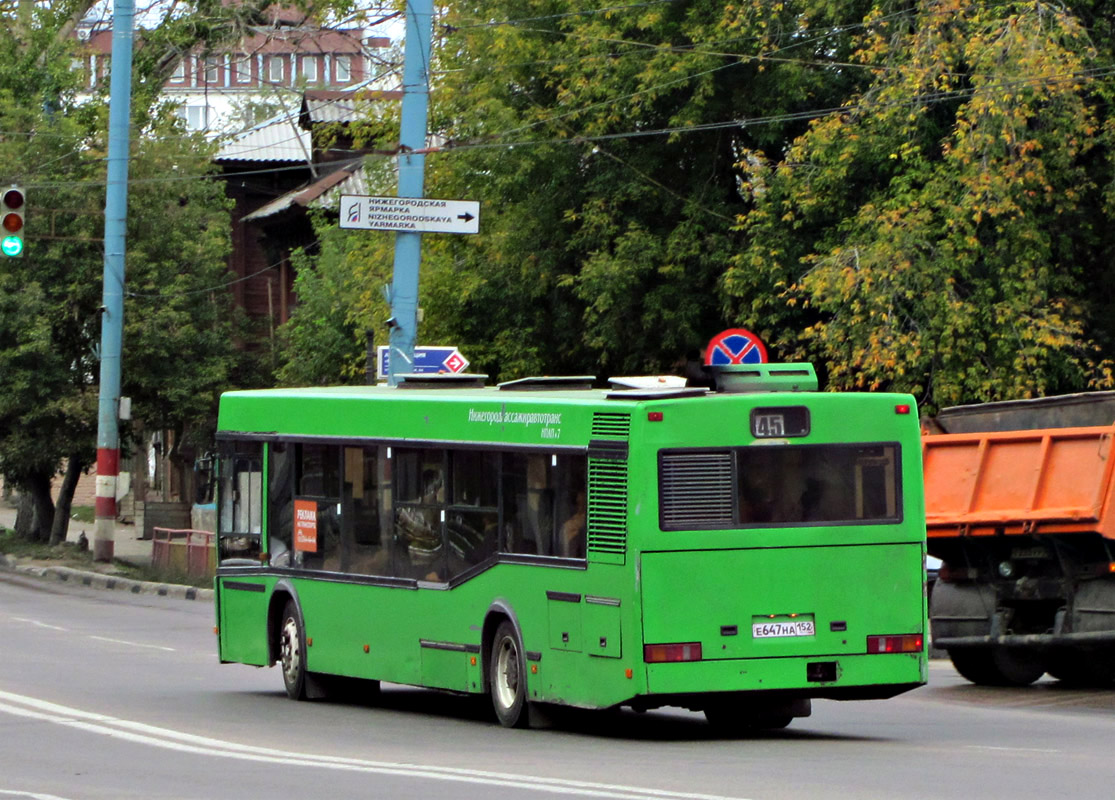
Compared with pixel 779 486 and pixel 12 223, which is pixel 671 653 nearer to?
pixel 779 486

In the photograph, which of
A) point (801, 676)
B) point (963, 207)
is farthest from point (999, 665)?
point (963, 207)

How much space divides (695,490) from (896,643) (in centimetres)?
173

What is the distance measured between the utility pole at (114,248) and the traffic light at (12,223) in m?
10.2

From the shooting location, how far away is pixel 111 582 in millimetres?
33969

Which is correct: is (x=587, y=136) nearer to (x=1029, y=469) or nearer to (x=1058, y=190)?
(x=1058, y=190)

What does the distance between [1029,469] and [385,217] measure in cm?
683

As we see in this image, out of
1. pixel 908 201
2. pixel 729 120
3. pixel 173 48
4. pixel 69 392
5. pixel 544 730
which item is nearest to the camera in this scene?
pixel 544 730

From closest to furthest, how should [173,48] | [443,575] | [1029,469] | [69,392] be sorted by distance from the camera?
[443,575]
[1029,469]
[69,392]
[173,48]

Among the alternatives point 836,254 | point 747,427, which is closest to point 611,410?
point 747,427

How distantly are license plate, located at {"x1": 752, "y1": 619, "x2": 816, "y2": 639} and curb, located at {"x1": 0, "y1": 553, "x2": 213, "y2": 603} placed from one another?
64.8 ft

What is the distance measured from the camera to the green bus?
40.7 ft

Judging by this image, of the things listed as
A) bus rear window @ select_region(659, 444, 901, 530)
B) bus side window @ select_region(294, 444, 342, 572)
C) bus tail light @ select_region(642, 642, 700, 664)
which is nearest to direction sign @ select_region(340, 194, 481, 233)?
bus side window @ select_region(294, 444, 342, 572)

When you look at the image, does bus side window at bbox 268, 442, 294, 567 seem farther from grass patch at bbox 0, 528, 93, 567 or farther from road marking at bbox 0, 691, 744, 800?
grass patch at bbox 0, 528, 93, 567

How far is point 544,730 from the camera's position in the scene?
44.4 feet
